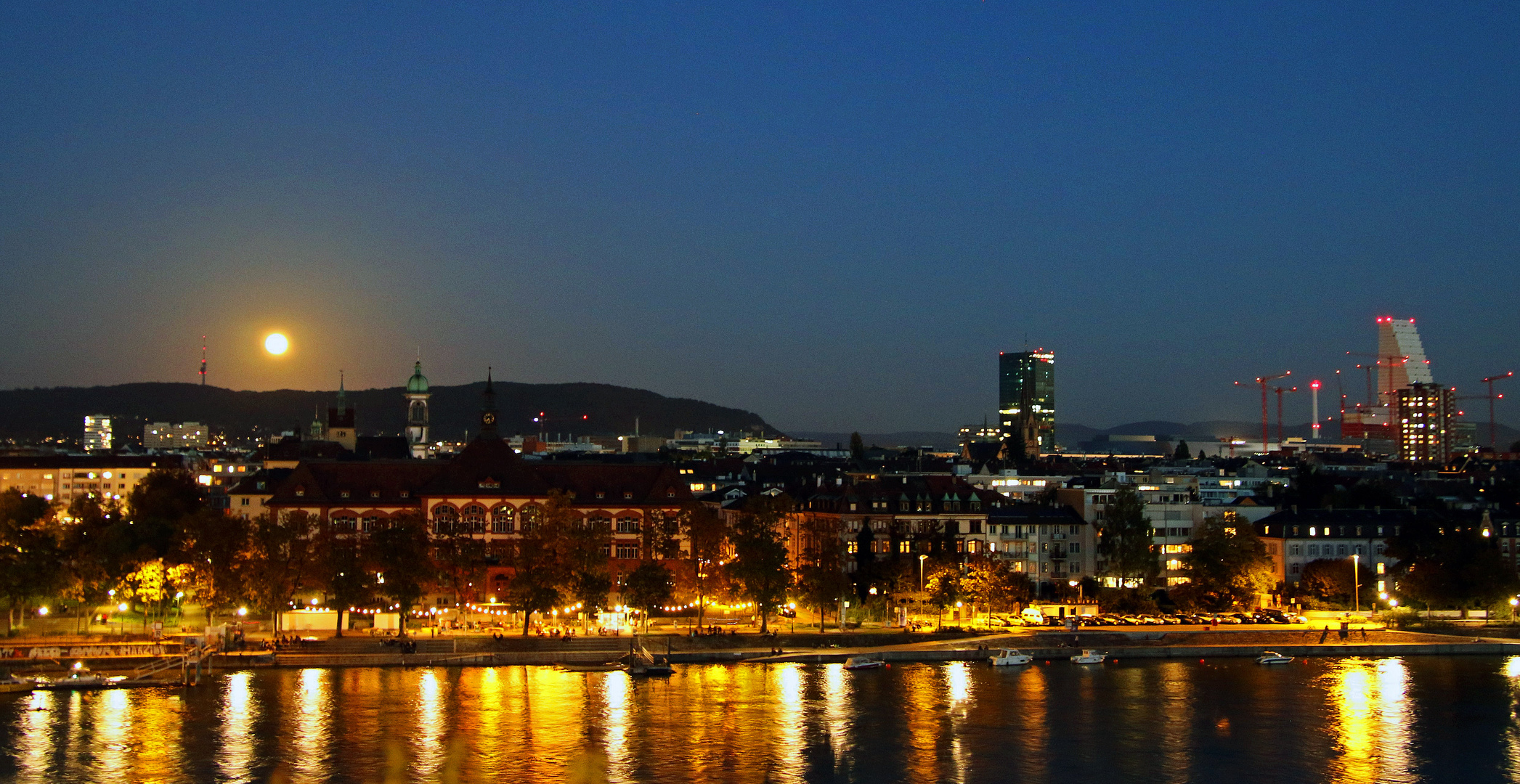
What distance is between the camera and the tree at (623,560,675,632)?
56594mm

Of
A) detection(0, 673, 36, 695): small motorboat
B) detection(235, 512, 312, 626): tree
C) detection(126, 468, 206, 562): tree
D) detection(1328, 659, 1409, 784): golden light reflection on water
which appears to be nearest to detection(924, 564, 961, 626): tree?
detection(1328, 659, 1409, 784): golden light reflection on water

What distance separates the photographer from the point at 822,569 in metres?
60.4

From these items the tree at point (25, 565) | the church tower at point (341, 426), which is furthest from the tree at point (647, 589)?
the church tower at point (341, 426)

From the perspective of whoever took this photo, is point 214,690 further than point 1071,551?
No

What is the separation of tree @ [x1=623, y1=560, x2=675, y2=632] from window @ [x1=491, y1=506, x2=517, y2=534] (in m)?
8.67

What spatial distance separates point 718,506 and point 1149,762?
51.1m

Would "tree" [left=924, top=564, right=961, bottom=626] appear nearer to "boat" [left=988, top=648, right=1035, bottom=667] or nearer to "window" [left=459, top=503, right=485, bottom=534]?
"boat" [left=988, top=648, right=1035, bottom=667]

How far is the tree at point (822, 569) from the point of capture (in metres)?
59.1

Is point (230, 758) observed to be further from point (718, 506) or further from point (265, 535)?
point (718, 506)

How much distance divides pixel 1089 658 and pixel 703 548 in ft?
52.4

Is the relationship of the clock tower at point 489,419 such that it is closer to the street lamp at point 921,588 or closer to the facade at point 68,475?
the street lamp at point 921,588

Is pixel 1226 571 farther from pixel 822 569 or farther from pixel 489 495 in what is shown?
pixel 489 495

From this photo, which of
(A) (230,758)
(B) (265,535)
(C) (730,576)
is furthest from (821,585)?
(A) (230,758)

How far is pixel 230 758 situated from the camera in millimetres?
37812
